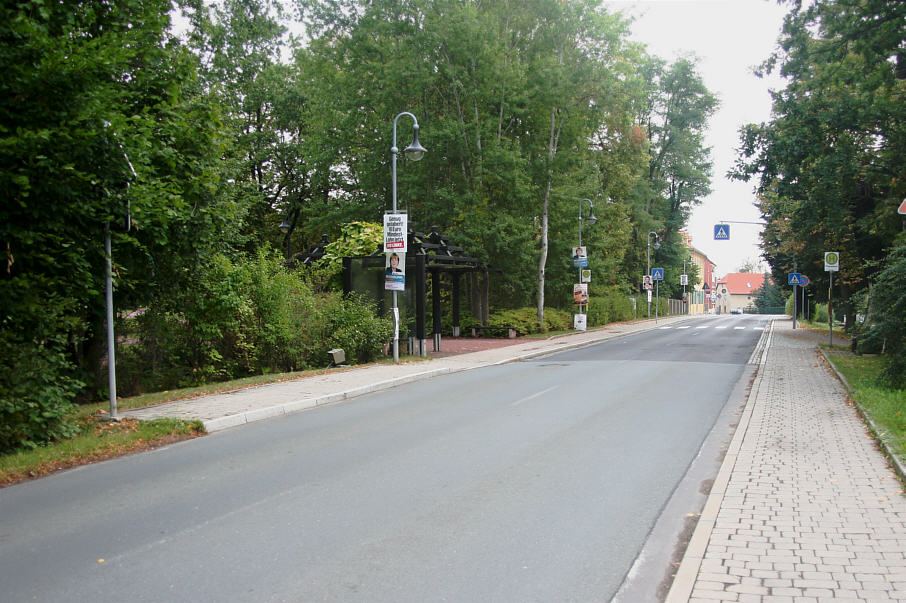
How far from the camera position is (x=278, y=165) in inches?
Answer: 1462

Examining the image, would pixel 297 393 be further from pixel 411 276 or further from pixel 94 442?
pixel 411 276

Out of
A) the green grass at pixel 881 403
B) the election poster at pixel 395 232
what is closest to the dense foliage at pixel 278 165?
the election poster at pixel 395 232

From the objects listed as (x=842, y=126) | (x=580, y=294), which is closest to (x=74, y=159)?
(x=842, y=126)

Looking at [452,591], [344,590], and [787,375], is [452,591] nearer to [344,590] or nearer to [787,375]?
[344,590]

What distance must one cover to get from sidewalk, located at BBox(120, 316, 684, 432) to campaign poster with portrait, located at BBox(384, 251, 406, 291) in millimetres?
2222

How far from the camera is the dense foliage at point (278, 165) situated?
7.52 metres

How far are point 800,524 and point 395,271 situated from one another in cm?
1405

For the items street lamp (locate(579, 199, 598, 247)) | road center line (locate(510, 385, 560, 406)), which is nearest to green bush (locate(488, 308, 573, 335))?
street lamp (locate(579, 199, 598, 247))

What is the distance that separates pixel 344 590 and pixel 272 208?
120 ft

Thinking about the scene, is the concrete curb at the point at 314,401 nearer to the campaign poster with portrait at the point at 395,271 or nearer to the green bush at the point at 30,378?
the green bush at the point at 30,378

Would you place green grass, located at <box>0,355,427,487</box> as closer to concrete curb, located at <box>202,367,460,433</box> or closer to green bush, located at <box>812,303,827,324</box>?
concrete curb, located at <box>202,367,460,433</box>

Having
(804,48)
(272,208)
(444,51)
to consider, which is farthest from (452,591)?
(272,208)

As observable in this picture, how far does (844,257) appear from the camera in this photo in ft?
90.0

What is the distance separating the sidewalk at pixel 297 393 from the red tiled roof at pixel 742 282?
14179 cm
